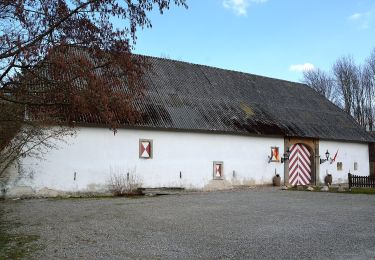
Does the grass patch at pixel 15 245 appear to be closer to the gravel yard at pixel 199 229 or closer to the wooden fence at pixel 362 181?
the gravel yard at pixel 199 229

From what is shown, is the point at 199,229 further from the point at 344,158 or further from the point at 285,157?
the point at 344,158

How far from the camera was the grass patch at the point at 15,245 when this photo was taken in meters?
6.44

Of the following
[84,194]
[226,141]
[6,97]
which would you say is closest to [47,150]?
[84,194]

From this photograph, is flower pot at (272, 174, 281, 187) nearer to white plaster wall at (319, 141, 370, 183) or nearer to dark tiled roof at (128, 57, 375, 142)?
dark tiled roof at (128, 57, 375, 142)

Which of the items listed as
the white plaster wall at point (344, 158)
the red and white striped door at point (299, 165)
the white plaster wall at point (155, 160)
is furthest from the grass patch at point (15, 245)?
the white plaster wall at point (344, 158)

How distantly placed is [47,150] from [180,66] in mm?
10570

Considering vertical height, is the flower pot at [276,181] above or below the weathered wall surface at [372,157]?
below

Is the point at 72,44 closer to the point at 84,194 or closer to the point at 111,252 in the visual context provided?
the point at 111,252

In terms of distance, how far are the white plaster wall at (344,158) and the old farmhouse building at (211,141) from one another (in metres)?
0.06

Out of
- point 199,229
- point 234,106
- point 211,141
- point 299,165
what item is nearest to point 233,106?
point 234,106

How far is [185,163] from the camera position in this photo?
19594 mm

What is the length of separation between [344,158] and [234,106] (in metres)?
8.11

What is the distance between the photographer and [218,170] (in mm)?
20578

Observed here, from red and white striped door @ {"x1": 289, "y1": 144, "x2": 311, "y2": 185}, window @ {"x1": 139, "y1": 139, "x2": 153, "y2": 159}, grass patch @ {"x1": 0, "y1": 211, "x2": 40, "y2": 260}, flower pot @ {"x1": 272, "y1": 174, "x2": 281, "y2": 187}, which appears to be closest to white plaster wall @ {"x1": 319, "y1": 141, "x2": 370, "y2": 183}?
red and white striped door @ {"x1": 289, "y1": 144, "x2": 311, "y2": 185}
